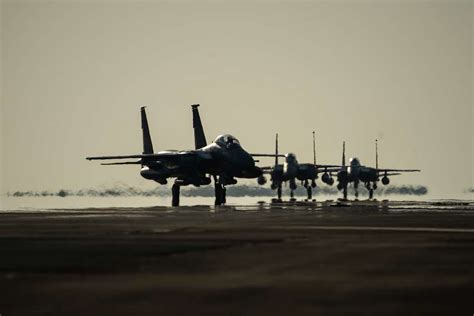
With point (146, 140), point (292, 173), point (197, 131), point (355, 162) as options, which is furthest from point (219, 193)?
point (355, 162)

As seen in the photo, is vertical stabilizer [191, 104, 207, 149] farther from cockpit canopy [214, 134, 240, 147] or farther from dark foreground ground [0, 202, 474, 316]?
dark foreground ground [0, 202, 474, 316]

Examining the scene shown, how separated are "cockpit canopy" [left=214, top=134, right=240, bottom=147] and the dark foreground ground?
1835 inches

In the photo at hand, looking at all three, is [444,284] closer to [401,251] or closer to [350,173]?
[401,251]

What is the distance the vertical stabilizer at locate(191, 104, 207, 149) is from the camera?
267ft

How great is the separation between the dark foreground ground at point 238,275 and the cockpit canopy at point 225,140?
46.6 meters

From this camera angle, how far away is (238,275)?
535 inches

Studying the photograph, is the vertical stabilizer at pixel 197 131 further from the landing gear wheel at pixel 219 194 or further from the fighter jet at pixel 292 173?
the fighter jet at pixel 292 173

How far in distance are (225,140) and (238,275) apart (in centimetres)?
5699

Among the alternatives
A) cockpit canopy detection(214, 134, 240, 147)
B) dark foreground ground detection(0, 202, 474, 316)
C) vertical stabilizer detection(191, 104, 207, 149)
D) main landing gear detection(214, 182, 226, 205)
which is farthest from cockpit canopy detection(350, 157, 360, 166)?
A: dark foreground ground detection(0, 202, 474, 316)

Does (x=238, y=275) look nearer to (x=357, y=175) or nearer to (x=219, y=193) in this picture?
(x=219, y=193)

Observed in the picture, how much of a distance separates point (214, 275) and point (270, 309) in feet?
12.4

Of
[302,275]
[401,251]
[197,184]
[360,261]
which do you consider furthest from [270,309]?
[197,184]

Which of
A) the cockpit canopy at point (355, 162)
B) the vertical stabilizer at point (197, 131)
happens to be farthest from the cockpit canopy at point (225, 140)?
the cockpit canopy at point (355, 162)

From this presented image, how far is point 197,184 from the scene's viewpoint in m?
73.4
